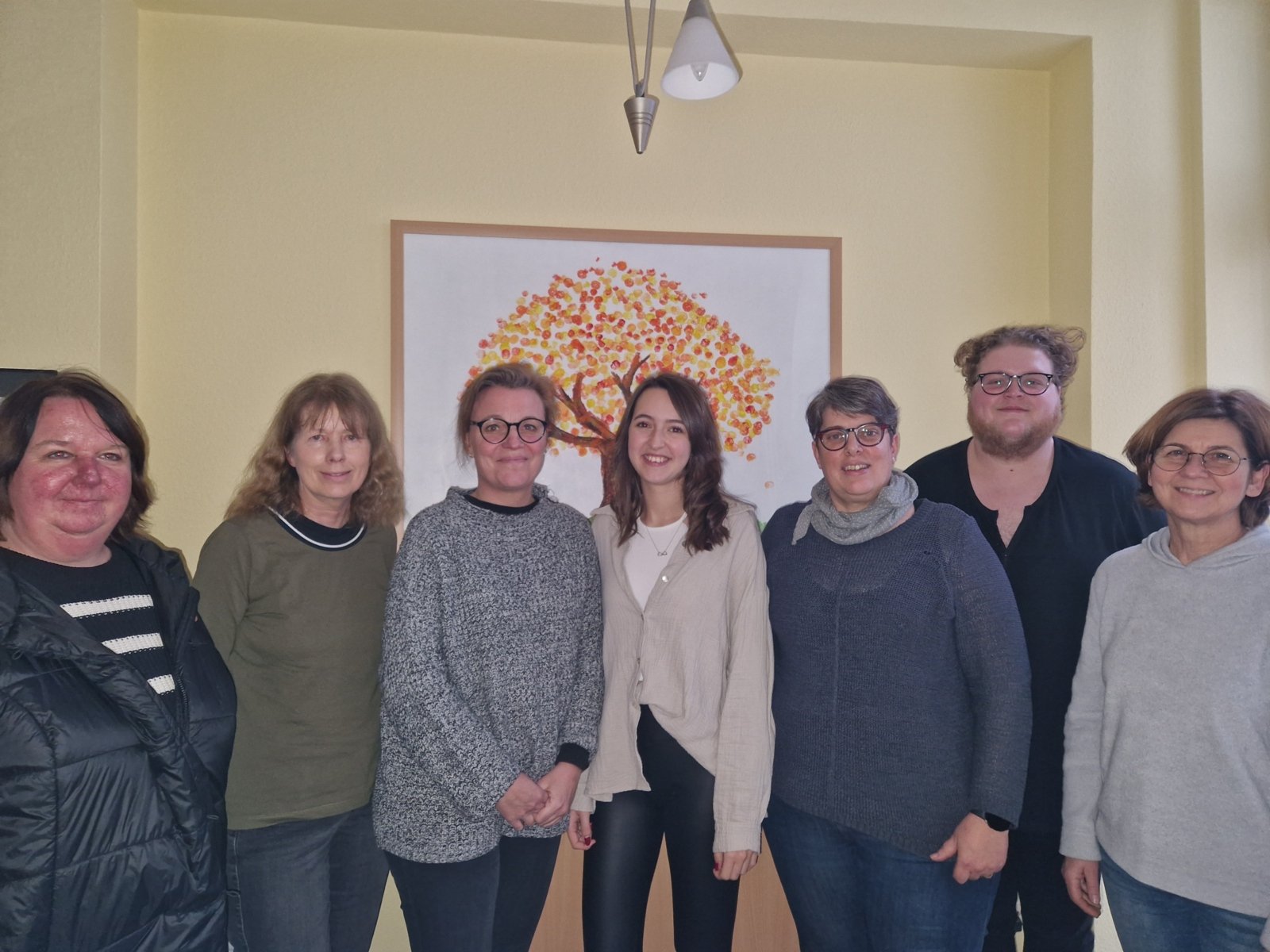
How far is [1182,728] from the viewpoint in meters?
1.44

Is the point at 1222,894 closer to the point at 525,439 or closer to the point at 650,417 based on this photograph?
the point at 650,417

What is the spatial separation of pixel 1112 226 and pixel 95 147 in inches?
122

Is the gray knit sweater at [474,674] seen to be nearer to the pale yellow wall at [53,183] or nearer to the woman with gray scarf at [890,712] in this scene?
the woman with gray scarf at [890,712]

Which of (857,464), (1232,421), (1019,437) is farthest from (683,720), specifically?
(1232,421)

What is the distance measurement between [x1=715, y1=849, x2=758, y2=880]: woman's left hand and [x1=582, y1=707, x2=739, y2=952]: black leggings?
0.03 m

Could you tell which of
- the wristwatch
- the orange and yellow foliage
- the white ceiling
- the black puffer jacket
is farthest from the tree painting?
the black puffer jacket

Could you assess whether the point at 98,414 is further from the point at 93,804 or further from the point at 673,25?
the point at 673,25

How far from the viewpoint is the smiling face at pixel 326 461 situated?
68.2 inches

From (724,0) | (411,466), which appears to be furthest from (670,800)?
(724,0)

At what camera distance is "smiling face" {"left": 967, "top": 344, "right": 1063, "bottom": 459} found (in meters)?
1.91

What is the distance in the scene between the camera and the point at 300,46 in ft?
8.81

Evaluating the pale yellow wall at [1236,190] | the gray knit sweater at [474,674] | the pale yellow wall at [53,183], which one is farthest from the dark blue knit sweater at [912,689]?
the pale yellow wall at [53,183]

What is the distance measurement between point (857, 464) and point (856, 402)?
0.12 metres

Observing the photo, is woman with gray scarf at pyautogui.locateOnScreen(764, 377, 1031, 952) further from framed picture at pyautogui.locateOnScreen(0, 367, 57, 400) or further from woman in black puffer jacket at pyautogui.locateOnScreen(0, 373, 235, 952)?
framed picture at pyautogui.locateOnScreen(0, 367, 57, 400)
